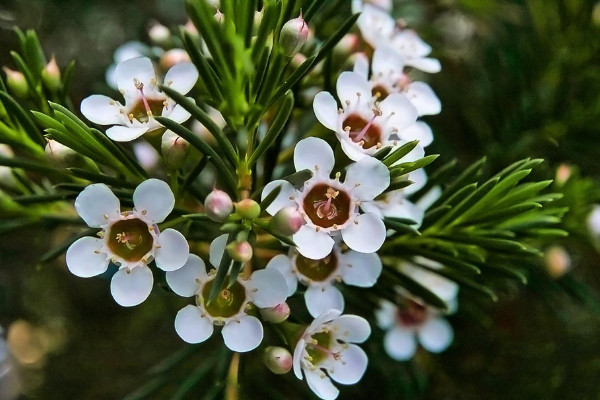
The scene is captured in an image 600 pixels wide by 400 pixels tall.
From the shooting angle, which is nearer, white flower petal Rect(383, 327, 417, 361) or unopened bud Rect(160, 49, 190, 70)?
unopened bud Rect(160, 49, 190, 70)

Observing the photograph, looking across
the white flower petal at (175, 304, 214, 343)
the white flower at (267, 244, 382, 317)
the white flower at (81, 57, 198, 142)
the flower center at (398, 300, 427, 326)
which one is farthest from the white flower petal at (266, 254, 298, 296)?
the flower center at (398, 300, 427, 326)

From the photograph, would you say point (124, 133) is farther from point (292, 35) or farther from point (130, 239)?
point (292, 35)

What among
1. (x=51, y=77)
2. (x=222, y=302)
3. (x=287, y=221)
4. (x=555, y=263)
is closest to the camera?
(x=287, y=221)

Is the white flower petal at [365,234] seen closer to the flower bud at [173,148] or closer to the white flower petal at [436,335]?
the flower bud at [173,148]

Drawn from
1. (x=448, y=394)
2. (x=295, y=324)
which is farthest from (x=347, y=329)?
(x=448, y=394)

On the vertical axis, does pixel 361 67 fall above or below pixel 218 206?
above

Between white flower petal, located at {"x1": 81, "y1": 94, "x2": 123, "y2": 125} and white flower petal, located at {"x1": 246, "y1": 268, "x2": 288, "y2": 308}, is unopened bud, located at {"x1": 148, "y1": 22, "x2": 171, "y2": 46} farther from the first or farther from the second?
white flower petal, located at {"x1": 246, "y1": 268, "x2": 288, "y2": 308}

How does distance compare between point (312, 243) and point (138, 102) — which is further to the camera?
point (138, 102)

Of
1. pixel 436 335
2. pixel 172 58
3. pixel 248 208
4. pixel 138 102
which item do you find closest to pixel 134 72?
pixel 138 102
